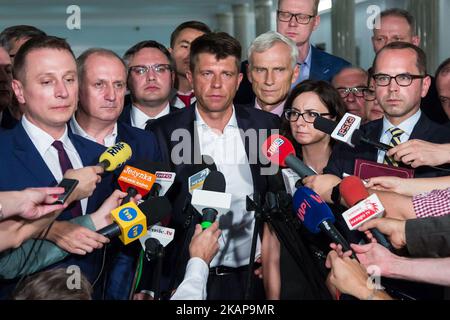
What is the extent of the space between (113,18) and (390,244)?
16.9m

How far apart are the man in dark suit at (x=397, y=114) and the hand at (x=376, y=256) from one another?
0.67 m

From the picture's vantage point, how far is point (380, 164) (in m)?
2.43

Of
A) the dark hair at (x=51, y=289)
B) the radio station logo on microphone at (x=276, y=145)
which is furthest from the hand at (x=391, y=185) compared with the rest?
the dark hair at (x=51, y=289)

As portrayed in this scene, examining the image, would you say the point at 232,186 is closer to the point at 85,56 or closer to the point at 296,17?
the point at 85,56

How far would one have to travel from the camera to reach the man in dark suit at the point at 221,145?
2.65 m

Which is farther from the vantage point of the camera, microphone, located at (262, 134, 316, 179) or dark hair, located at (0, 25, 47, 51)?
dark hair, located at (0, 25, 47, 51)

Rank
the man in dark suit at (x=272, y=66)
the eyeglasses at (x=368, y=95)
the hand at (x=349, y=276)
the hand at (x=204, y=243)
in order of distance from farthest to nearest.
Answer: the eyeglasses at (x=368, y=95) → the man in dark suit at (x=272, y=66) → the hand at (x=204, y=243) → the hand at (x=349, y=276)

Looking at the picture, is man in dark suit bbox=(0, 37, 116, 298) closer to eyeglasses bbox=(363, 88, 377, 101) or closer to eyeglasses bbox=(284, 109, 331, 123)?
eyeglasses bbox=(284, 109, 331, 123)

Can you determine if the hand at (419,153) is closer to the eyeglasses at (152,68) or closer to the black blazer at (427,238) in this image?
the black blazer at (427,238)

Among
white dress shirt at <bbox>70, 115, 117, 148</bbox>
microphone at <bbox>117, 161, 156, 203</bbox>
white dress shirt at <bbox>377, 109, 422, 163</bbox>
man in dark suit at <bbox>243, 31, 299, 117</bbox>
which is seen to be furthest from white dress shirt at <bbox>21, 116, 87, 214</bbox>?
white dress shirt at <bbox>377, 109, 422, 163</bbox>

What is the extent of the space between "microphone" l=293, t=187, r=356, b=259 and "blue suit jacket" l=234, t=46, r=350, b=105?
177cm

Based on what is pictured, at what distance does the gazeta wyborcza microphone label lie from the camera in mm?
1862

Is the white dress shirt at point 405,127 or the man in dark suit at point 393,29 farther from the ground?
the man in dark suit at point 393,29
